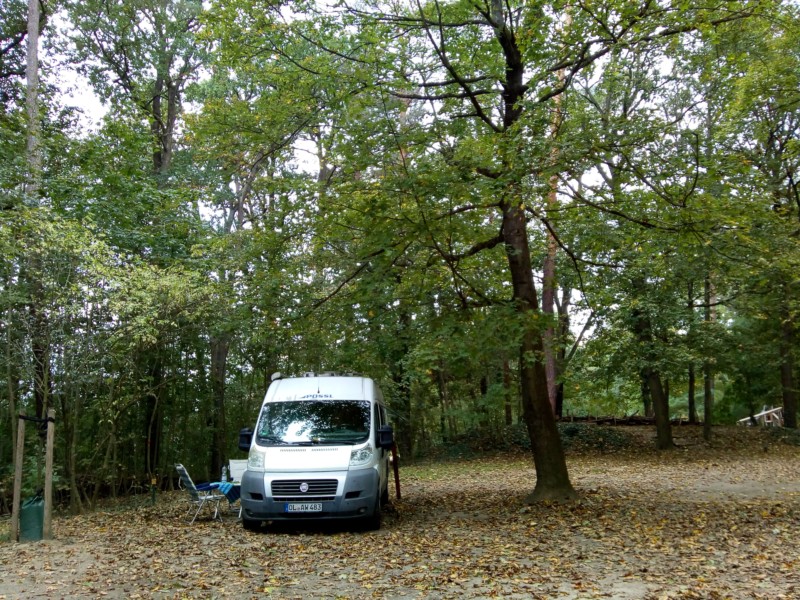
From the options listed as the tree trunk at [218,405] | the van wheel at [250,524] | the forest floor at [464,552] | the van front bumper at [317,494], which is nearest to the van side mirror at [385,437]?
the van front bumper at [317,494]

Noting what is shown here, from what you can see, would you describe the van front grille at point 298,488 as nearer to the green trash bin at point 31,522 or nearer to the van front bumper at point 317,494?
the van front bumper at point 317,494

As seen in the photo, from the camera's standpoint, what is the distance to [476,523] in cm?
938

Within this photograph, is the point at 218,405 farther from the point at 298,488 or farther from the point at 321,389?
the point at 298,488

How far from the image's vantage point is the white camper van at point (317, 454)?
8.95 metres

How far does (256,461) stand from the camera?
9.41 m

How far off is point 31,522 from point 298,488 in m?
3.64

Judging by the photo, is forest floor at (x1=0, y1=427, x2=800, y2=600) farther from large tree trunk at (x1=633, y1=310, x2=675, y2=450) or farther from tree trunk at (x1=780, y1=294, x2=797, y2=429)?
tree trunk at (x1=780, y1=294, x2=797, y2=429)

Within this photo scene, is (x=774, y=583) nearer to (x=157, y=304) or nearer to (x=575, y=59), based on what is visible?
(x=575, y=59)

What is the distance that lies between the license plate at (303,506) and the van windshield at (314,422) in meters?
0.96

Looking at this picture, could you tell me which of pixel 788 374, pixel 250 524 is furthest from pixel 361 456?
pixel 788 374

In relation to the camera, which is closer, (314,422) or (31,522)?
(31,522)

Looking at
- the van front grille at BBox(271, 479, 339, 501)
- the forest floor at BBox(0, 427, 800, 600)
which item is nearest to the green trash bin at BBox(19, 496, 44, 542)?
the forest floor at BBox(0, 427, 800, 600)

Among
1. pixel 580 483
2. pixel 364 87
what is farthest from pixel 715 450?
pixel 364 87

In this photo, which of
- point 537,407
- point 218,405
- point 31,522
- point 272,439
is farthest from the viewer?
point 218,405
